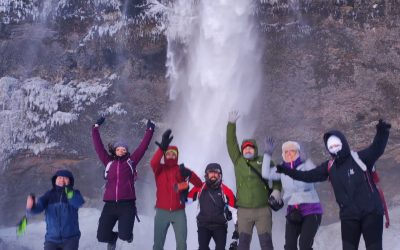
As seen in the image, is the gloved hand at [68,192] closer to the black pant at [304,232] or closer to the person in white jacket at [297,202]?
the person in white jacket at [297,202]

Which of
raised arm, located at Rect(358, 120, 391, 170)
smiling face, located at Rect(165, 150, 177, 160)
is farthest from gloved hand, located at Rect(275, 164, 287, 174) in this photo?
smiling face, located at Rect(165, 150, 177, 160)

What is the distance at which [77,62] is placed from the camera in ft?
51.4

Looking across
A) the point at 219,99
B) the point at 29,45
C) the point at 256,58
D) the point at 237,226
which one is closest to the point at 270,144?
the point at 237,226

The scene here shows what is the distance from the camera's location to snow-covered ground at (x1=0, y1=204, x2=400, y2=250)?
10795 mm

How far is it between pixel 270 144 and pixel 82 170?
10575 mm

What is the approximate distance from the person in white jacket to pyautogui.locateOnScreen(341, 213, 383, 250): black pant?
0.74 m

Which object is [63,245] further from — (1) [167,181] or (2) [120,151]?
(1) [167,181]

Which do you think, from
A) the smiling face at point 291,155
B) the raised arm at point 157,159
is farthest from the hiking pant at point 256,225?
the raised arm at point 157,159

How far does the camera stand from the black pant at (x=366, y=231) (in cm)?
494

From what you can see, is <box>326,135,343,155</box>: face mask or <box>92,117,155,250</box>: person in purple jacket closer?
<box>326,135,343,155</box>: face mask

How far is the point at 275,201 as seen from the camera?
19.4ft

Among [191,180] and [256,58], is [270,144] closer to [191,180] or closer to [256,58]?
[191,180]

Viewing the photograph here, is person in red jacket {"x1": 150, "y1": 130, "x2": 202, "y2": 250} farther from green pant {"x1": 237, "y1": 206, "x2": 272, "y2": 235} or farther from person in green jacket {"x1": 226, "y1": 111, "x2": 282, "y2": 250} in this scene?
green pant {"x1": 237, "y1": 206, "x2": 272, "y2": 235}

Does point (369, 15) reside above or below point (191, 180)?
above
